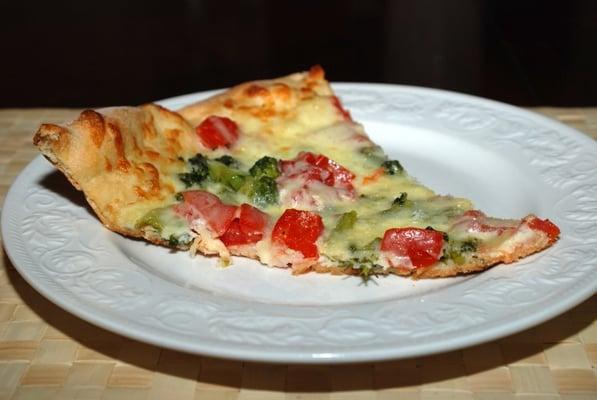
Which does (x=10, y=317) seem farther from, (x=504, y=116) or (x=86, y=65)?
(x=86, y=65)

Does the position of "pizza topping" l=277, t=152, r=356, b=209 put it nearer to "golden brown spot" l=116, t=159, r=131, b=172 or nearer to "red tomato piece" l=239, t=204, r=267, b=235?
"red tomato piece" l=239, t=204, r=267, b=235

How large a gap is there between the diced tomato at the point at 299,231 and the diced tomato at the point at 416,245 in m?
0.35

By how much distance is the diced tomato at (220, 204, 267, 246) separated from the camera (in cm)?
466

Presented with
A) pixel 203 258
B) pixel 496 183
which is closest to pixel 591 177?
pixel 496 183

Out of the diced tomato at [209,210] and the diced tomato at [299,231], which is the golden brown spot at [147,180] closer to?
the diced tomato at [209,210]

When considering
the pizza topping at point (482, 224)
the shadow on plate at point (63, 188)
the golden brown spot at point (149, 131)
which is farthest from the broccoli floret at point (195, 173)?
the pizza topping at point (482, 224)

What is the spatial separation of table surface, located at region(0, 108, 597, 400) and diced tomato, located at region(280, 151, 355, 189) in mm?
1443

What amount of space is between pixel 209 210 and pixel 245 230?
0.23 meters

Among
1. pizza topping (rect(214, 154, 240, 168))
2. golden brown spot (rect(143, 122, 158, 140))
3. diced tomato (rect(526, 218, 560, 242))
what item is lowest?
pizza topping (rect(214, 154, 240, 168))

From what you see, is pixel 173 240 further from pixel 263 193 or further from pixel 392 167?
pixel 392 167

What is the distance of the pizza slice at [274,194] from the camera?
4.43 meters

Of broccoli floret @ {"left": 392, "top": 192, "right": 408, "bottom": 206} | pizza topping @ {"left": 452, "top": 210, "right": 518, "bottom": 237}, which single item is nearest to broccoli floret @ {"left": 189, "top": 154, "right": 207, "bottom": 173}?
broccoli floret @ {"left": 392, "top": 192, "right": 408, "bottom": 206}

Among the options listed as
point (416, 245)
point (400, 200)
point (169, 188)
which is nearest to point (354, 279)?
point (416, 245)

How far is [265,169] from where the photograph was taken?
5160 millimetres
